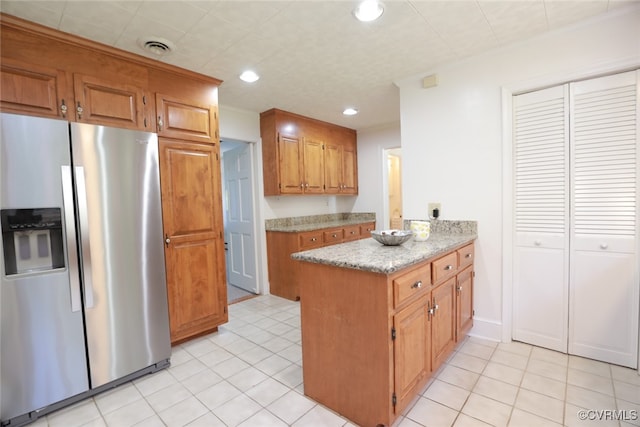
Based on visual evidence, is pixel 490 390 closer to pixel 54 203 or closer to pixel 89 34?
pixel 54 203

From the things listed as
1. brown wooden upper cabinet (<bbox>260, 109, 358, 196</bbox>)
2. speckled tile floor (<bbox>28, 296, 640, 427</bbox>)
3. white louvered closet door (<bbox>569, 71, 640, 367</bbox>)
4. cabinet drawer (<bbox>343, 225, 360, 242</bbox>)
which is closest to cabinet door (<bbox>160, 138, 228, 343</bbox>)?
speckled tile floor (<bbox>28, 296, 640, 427</bbox>)

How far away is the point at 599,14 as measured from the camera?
6.12 ft

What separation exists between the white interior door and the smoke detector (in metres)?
1.74

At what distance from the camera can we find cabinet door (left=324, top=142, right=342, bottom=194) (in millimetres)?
4293

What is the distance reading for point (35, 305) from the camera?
1.61 metres

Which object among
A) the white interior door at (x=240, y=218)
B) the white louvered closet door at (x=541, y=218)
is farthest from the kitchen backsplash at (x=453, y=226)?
the white interior door at (x=240, y=218)

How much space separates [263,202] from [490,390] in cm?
298

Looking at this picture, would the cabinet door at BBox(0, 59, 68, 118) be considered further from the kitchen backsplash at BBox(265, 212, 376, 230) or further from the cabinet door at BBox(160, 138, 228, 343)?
the kitchen backsplash at BBox(265, 212, 376, 230)

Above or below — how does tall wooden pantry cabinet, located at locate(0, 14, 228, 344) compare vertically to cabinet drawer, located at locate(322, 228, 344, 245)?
above

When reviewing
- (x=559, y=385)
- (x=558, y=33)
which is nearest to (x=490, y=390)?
(x=559, y=385)

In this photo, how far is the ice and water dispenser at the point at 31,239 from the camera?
1.55m

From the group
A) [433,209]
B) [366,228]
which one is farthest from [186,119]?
[366,228]

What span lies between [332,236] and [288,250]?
0.65 metres

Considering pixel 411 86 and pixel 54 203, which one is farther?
pixel 411 86
